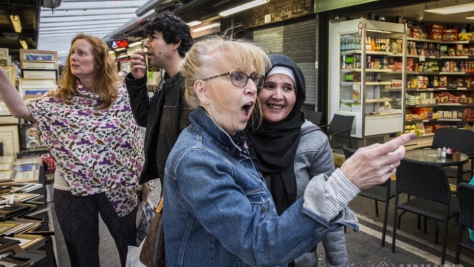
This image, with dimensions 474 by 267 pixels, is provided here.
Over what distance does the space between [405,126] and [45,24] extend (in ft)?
35.0

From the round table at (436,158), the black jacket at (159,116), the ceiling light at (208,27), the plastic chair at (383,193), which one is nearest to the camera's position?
the black jacket at (159,116)

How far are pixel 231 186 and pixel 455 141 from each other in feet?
16.2

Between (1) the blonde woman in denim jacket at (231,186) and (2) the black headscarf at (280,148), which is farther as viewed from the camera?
(2) the black headscarf at (280,148)

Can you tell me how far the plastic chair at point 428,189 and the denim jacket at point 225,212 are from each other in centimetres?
249

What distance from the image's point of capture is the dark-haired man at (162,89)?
1.75 m

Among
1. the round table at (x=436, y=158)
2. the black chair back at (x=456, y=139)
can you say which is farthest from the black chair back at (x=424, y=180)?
the black chair back at (x=456, y=139)

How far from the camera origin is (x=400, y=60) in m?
6.94

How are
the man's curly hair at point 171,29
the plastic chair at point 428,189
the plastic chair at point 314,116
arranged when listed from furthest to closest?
the plastic chair at point 314,116 < the plastic chair at point 428,189 < the man's curly hair at point 171,29

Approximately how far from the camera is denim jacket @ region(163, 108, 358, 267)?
32.4 inches

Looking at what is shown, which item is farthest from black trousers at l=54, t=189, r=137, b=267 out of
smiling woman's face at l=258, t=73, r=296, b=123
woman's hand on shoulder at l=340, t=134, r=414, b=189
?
woman's hand on shoulder at l=340, t=134, r=414, b=189

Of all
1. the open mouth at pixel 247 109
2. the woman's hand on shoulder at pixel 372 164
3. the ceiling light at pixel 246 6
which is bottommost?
the woman's hand on shoulder at pixel 372 164

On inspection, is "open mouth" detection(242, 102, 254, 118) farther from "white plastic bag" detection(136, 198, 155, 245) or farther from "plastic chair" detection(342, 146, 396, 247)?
"plastic chair" detection(342, 146, 396, 247)

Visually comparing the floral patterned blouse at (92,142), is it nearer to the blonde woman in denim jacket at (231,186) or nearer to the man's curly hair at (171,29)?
the man's curly hair at (171,29)

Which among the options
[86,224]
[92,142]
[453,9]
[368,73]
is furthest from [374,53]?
[86,224]
